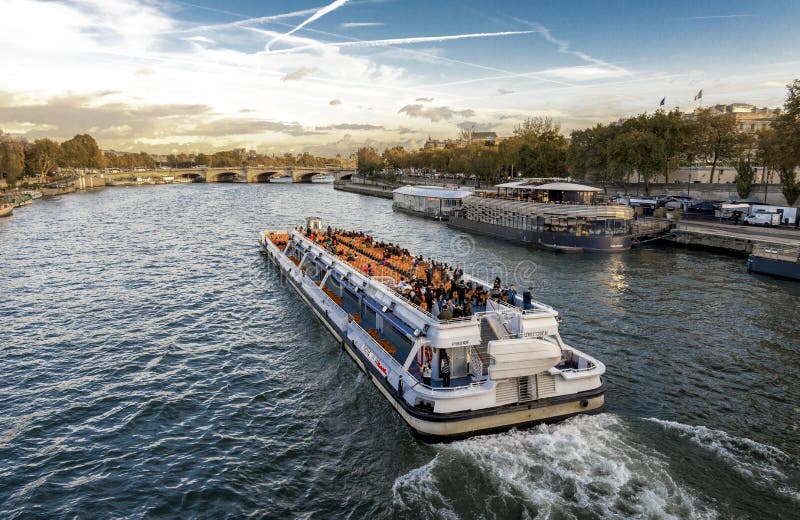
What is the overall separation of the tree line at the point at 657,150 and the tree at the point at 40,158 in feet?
459

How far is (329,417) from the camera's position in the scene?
20.8 meters

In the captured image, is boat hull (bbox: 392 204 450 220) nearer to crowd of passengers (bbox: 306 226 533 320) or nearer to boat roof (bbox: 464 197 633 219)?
boat roof (bbox: 464 197 633 219)

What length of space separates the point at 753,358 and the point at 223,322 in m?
32.0

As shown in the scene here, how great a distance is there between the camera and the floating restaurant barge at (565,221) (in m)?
59.4

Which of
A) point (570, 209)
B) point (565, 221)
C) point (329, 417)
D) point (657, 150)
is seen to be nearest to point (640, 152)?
point (657, 150)

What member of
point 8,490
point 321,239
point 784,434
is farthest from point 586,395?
point 321,239

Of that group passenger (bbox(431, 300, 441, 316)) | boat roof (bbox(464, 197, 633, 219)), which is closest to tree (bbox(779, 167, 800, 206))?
boat roof (bbox(464, 197, 633, 219))

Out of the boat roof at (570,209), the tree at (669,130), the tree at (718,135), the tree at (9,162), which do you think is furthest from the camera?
the tree at (9,162)

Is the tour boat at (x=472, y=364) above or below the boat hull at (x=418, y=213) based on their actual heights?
below

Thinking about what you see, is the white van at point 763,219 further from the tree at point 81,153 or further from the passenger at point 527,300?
the tree at point 81,153

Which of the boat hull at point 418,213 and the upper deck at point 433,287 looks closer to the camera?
the upper deck at point 433,287

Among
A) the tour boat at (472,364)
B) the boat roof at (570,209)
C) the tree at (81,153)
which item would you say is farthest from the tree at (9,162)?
the tour boat at (472,364)

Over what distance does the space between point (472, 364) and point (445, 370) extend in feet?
5.49

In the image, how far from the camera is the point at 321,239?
44.1 meters
